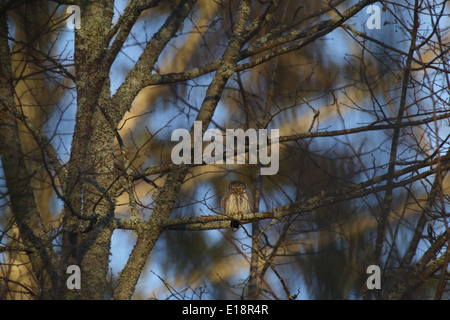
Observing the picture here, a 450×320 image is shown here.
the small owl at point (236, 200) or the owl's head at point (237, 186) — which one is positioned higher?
the owl's head at point (237, 186)

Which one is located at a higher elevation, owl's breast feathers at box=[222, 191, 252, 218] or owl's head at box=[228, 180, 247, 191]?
owl's head at box=[228, 180, 247, 191]

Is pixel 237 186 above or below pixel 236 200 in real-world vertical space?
above

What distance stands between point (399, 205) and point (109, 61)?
2527 mm

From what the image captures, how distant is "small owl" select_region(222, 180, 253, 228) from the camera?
Answer: 498 cm

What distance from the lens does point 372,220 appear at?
4469 mm

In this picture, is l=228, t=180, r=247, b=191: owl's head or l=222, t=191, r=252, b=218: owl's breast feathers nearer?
l=222, t=191, r=252, b=218: owl's breast feathers

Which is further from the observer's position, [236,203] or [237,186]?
[237,186]

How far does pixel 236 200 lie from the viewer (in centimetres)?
500

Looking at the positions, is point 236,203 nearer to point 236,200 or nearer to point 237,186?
point 236,200

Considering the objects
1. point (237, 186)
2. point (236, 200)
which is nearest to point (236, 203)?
point (236, 200)

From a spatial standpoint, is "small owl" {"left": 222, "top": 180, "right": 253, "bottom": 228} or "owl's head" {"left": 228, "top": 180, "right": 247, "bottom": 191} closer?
"small owl" {"left": 222, "top": 180, "right": 253, "bottom": 228}

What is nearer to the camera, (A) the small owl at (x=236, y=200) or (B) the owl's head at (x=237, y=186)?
(A) the small owl at (x=236, y=200)

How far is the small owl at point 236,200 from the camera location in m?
4.98
